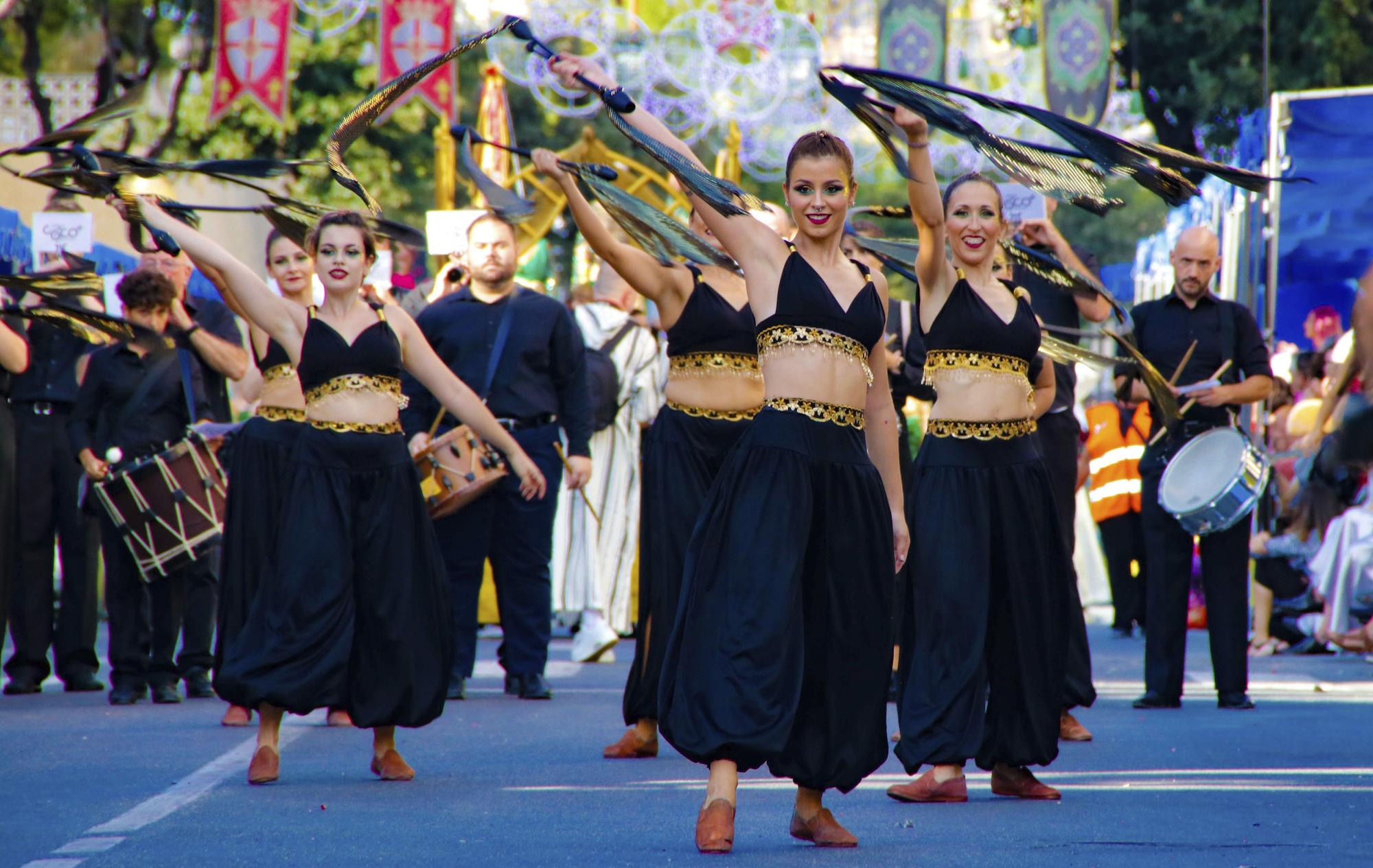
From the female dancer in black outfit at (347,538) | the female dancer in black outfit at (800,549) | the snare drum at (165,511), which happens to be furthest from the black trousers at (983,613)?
the snare drum at (165,511)

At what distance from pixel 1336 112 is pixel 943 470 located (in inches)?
332

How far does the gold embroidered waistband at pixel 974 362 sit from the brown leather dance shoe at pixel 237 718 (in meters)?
3.71

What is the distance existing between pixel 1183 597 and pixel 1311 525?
3.69 m

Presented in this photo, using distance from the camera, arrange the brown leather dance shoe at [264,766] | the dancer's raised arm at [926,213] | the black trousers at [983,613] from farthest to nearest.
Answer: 1. the brown leather dance shoe at [264,766]
2. the black trousers at [983,613]
3. the dancer's raised arm at [926,213]

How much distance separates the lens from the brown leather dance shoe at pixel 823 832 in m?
5.94

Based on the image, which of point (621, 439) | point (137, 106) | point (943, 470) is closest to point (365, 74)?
Answer: point (621, 439)

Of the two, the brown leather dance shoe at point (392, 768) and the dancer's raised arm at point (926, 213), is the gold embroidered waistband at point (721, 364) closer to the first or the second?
the dancer's raised arm at point (926, 213)

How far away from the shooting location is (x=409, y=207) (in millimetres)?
38812

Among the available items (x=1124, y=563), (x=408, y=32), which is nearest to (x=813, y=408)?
(x=1124, y=563)

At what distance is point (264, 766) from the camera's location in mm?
7320

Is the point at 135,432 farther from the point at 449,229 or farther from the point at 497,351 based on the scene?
the point at 449,229

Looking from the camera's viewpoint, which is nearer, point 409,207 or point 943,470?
point 943,470

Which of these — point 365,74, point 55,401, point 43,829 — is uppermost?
point 365,74

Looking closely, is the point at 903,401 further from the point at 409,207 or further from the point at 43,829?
the point at 409,207
